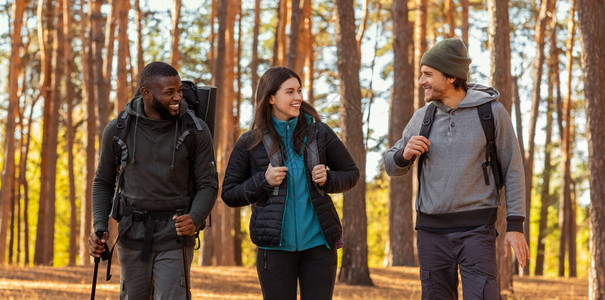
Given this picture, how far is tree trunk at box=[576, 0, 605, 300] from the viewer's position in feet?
32.8

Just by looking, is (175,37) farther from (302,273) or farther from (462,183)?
(462,183)

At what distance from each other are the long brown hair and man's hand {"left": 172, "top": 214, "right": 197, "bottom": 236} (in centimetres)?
56

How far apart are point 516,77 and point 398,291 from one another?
14596 millimetres

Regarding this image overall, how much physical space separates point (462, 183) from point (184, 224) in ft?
5.31

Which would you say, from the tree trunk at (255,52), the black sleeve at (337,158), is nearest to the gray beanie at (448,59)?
the black sleeve at (337,158)

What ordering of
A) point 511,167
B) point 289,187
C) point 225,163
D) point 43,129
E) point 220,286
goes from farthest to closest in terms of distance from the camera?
point 43,129
point 225,163
point 220,286
point 289,187
point 511,167

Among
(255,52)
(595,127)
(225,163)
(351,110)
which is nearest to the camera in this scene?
(595,127)

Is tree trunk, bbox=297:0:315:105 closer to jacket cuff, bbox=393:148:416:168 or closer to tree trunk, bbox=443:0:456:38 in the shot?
tree trunk, bbox=443:0:456:38

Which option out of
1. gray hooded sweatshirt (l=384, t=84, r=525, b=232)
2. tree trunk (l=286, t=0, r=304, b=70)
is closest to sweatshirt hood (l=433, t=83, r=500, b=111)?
gray hooded sweatshirt (l=384, t=84, r=525, b=232)

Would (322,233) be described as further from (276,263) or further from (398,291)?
(398,291)

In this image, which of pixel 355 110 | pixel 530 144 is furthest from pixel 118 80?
pixel 530 144

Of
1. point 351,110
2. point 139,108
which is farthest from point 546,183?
point 139,108

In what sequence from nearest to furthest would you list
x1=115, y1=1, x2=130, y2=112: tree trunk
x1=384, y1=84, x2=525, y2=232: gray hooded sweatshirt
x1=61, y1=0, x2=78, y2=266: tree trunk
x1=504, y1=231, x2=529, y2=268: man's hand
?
1. x1=504, y1=231, x2=529, y2=268: man's hand
2. x1=384, y1=84, x2=525, y2=232: gray hooded sweatshirt
3. x1=115, y1=1, x2=130, y2=112: tree trunk
4. x1=61, y1=0, x2=78, y2=266: tree trunk

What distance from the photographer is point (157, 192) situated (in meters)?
4.55
